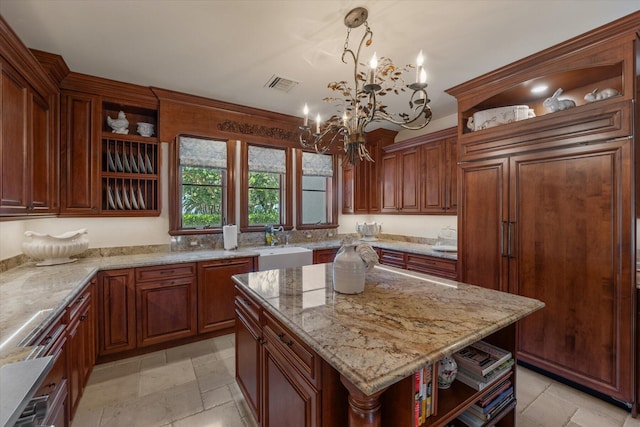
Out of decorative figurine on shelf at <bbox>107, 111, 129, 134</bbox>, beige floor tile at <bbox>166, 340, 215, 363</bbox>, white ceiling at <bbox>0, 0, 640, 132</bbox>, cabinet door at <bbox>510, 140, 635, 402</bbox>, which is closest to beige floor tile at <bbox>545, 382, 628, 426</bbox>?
cabinet door at <bbox>510, 140, 635, 402</bbox>

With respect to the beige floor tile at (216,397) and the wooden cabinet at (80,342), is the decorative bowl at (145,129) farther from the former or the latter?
the beige floor tile at (216,397)

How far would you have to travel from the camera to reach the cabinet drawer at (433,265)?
10.5 feet

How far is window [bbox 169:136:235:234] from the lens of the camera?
340cm

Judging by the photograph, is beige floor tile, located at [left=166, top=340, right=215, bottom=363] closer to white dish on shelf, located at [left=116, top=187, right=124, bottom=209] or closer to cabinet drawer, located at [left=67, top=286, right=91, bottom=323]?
cabinet drawer, located at [left=67, top=286, right=91, bottom=323]

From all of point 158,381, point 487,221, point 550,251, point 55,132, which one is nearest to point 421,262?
point 487,221

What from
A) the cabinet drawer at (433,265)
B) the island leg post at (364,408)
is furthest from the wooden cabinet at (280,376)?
the cabinet drawer at (433,265)

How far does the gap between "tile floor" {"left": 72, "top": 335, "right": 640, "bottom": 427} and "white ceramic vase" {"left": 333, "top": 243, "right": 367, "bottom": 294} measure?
1236mm

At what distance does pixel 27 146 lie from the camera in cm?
214

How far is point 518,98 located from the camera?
2.92 metres

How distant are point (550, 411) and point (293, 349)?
6.94ft

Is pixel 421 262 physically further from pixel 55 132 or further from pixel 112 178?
pixel 55 132

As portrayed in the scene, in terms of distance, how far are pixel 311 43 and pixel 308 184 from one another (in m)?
2.47

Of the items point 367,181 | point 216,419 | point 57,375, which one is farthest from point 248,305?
point 367,181

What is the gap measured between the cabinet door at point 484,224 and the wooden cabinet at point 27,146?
3.80 meters
